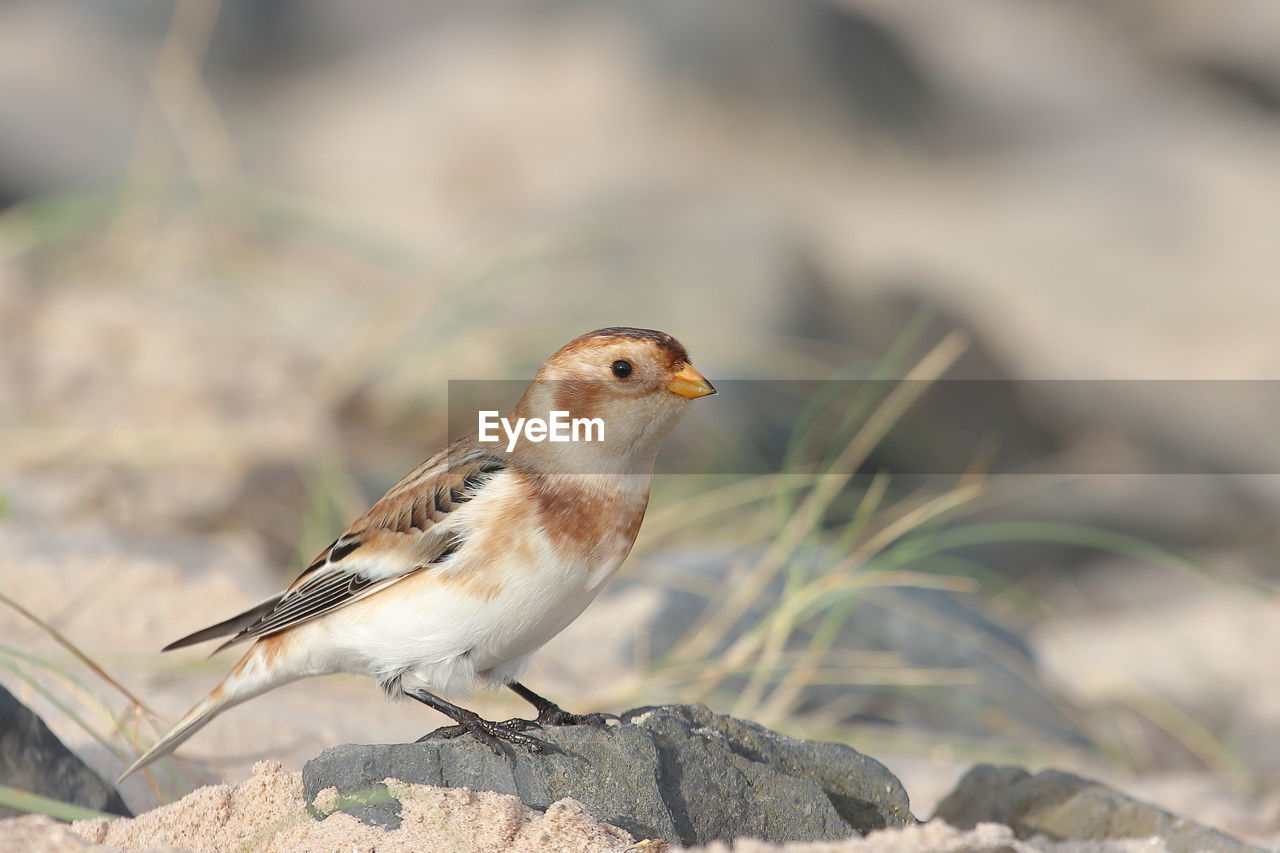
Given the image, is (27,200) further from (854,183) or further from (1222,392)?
(1222,392)

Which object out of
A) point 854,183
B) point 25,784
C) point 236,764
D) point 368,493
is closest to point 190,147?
point 368,493

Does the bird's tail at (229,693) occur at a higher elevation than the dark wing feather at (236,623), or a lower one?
lower

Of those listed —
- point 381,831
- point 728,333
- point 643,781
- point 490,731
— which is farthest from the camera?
point 728,333

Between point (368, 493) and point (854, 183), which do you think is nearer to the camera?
point (368, 493)

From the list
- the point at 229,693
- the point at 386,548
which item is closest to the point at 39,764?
the point at 229,693

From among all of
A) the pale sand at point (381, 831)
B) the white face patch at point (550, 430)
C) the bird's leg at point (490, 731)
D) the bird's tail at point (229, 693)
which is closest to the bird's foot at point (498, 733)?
the bird's leg at point (490, 731)

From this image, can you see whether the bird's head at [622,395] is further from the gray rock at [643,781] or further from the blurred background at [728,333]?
the blurred background at [728,333]

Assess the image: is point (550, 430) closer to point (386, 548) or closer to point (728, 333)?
point (386, 548)
